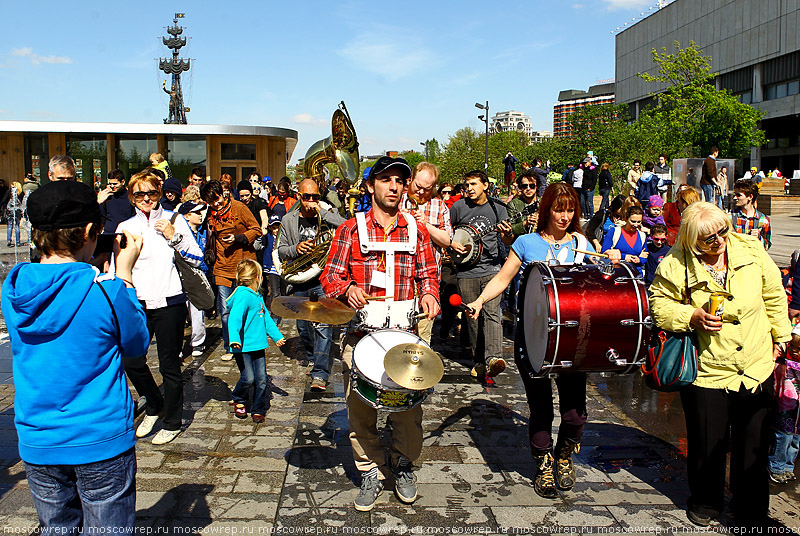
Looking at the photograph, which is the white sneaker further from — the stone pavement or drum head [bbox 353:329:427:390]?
drum head [bbox 353:329:427:390]

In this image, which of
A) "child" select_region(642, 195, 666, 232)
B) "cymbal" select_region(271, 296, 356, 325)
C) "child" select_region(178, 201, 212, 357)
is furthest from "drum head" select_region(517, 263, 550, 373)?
"child" select_region(642, 195, 666, 232)

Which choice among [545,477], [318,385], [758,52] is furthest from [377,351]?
[758,52]

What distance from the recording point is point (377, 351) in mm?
3742

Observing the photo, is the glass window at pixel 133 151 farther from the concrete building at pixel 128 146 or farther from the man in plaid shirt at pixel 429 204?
the man in plaid shirt at pixel 429 204

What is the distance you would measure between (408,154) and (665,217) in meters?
88.0

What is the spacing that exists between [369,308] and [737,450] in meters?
2.33

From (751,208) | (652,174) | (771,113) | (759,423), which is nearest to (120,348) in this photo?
(759,423)

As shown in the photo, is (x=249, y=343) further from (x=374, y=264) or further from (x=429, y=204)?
(x=429, y=204)

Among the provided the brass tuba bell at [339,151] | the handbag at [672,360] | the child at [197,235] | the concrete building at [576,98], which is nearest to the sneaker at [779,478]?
the handbag at [672,360]

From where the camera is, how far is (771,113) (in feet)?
167

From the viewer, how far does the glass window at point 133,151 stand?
30547 mm

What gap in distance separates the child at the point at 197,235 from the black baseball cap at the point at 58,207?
3.65 meters

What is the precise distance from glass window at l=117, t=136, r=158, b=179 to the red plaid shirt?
28.9 m

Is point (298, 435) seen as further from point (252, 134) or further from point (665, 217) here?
point (252, 134)
